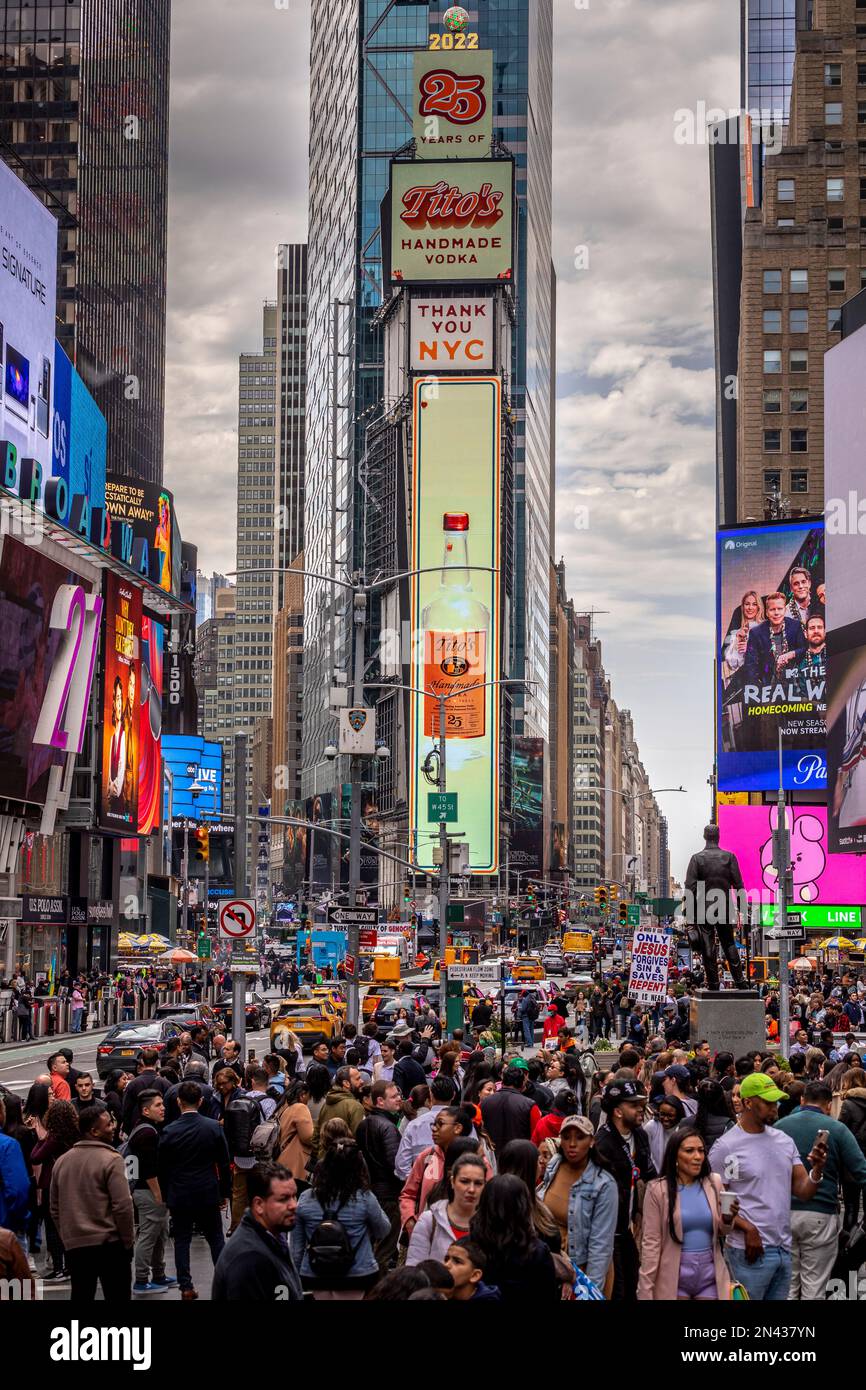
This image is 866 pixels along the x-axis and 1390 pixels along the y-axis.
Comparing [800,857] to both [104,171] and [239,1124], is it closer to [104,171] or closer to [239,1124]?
[239,1124]

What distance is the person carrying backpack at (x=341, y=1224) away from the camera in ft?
31.6

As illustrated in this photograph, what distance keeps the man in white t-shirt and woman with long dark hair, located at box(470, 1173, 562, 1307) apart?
283 centimetres

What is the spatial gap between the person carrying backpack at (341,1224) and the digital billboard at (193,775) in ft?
351

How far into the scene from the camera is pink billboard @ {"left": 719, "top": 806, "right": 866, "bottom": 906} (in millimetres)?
75062

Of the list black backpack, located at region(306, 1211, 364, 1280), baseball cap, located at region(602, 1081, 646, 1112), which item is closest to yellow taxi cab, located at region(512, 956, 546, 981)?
baseball cap, located at region(602, 1081, 646, 1112)

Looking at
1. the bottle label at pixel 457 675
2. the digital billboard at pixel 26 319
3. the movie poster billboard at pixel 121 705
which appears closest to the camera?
the digital billboard at pixel 26 319

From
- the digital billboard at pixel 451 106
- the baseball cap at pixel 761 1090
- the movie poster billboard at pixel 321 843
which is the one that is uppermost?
the digital billboard at pixel 451 106

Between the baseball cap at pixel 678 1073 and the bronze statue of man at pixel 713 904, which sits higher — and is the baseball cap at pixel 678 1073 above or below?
below

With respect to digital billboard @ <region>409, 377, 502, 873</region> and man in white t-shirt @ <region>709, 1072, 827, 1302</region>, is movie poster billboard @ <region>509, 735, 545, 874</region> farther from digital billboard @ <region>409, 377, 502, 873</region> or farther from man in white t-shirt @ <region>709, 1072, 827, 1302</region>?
man in white t-shirt @ <region>709, 1072, 827, 1302</region>

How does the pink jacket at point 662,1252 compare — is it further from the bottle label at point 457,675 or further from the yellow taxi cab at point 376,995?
the bottle label at point 457,675

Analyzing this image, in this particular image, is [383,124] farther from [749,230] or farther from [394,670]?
[749,230]

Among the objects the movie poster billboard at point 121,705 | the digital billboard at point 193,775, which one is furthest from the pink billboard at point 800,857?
the digital billboard at point 193,775

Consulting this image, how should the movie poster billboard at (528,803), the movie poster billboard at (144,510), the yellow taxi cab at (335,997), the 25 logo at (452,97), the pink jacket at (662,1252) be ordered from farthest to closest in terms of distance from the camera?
the movie poster billboard at (528,803) < the 25 logo at (452,97) < the movie poster billboard at (144,510) < the yellow taxi cab at (335,997) < the pink jacket at (662,1252)

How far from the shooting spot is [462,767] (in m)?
139
